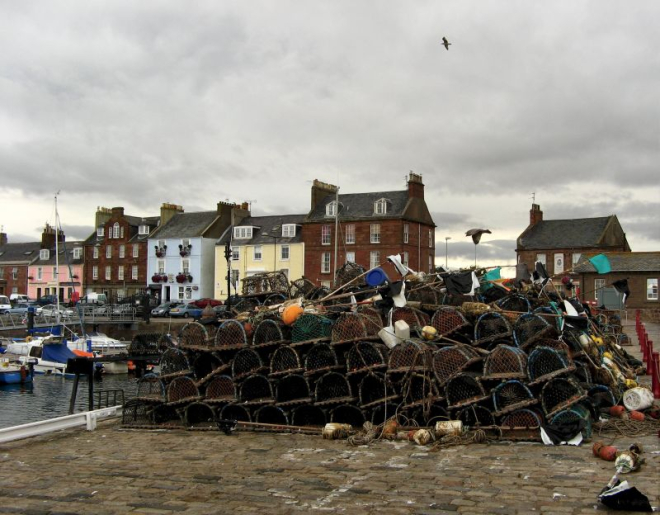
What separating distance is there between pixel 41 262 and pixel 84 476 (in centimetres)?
7167

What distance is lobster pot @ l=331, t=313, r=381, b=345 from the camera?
12.4 meters

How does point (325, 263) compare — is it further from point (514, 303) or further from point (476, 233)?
point (514, 303)

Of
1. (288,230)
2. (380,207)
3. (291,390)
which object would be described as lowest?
(291,390)

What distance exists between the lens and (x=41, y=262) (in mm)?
75562

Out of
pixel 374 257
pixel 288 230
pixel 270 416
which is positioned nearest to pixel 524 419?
pixel 270 416

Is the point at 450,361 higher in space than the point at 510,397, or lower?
higher

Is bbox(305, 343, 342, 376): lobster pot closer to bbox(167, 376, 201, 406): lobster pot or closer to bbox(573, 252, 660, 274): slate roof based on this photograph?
bbox(167, 376, 201, 406): lobster pot

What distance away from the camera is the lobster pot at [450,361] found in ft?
37.7

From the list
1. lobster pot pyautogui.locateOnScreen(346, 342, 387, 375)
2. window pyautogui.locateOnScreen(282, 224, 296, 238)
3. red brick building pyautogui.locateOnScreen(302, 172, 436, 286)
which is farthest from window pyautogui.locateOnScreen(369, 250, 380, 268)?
lobster pot pyautogui.locateOnScreen(346, 342, 387, 375)

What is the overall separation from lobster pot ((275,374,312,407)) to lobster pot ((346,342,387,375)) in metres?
0.94

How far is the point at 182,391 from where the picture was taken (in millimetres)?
13508

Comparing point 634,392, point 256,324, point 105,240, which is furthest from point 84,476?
point 105,240

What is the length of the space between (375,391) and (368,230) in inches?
1750

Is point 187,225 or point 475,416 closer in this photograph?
point 475,416
